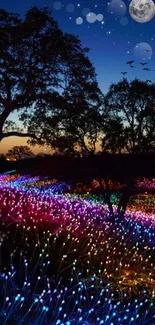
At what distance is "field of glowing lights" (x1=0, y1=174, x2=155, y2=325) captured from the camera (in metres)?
6.37

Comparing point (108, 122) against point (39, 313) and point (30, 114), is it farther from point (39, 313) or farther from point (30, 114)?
point (39, 313)

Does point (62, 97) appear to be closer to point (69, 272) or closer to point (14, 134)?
point (14, 134)

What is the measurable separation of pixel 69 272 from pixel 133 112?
925cm

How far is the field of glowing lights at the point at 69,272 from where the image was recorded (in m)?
6.37

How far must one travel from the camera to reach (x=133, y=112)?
16.3 m

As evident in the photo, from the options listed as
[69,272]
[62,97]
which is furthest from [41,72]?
[69,272]

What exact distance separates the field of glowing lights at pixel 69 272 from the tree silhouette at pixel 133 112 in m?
3.84

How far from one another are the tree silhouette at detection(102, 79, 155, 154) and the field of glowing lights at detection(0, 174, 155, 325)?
3838 mm

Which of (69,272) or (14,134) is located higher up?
(14,134)

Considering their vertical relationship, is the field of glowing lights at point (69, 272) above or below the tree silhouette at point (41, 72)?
below

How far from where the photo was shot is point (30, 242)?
9.08 metres

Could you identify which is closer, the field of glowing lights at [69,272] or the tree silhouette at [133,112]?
the field of glowing lights at [69,272]

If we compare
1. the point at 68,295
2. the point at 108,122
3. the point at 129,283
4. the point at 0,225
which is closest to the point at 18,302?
the point at 68,295

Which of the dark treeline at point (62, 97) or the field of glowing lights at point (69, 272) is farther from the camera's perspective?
the dark treeline at point (62, 97)
